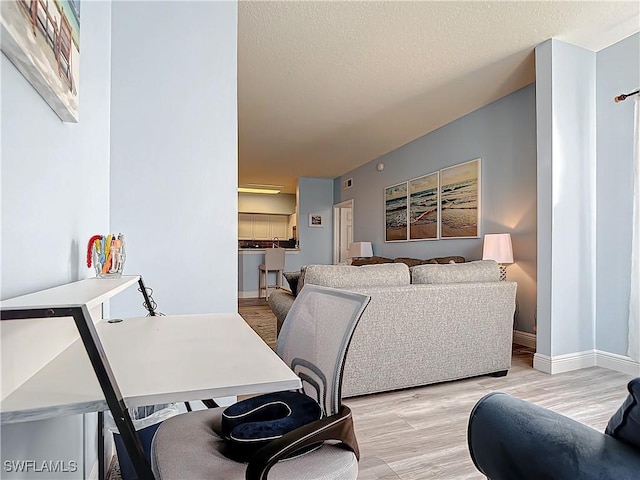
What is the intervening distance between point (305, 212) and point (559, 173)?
5.84 m

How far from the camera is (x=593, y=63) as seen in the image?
3246mm

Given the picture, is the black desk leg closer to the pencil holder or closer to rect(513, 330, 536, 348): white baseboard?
the pencil holder

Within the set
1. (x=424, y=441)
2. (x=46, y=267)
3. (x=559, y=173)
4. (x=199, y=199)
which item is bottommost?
(x=424, y=441)

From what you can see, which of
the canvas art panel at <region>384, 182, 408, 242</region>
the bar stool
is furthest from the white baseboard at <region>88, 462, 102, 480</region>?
the bar stool

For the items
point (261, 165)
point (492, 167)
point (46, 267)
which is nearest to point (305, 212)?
point (261, 165)

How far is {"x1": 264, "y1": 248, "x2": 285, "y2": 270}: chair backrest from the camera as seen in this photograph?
752 centimetres

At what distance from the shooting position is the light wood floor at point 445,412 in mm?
1732

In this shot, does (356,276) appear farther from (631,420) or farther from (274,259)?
(274,259)

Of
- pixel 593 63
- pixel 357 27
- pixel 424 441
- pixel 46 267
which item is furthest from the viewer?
pixel 593 63

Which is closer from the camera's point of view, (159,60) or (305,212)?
(159,60)

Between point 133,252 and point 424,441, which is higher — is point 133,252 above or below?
above

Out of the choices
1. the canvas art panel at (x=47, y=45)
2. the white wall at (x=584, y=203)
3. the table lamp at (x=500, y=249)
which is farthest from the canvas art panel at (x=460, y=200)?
the canvas art panel at (x=47, y=45)

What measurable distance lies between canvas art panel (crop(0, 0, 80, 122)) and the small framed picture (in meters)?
7.14

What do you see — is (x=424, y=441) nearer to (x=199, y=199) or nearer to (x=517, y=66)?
(x=199, y=199)
